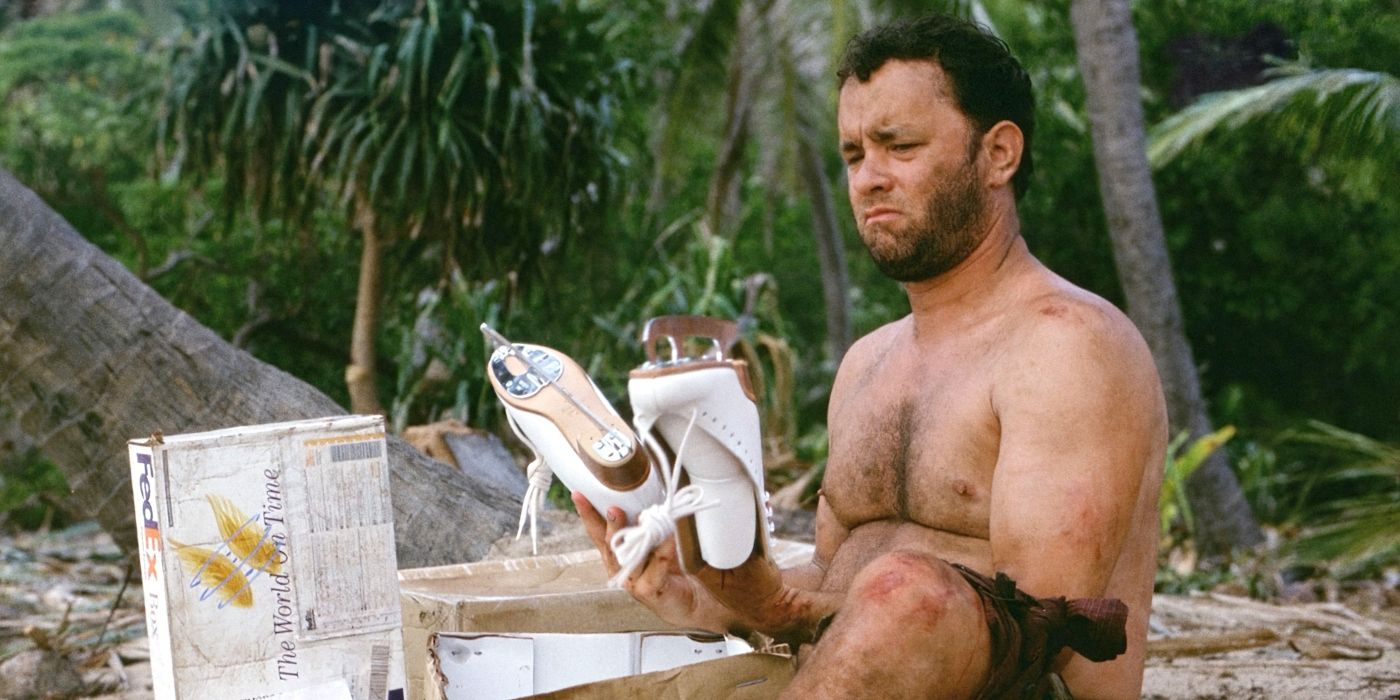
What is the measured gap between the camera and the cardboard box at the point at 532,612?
6.89ft

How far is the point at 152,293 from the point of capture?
11.1 feet

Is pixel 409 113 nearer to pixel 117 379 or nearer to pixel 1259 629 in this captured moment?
pixel 117 379

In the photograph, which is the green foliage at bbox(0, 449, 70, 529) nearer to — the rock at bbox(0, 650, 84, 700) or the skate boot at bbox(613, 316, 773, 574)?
the rock at bbox(0, 650, 84, 700)

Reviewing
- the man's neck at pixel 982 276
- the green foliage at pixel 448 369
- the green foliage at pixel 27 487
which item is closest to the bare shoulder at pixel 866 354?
the man's neck at pixel 982 276

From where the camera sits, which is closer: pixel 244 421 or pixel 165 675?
pixel 165 675

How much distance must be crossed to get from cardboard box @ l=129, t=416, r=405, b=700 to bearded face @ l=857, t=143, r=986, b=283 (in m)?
0.85

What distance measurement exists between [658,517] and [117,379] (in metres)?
1.94

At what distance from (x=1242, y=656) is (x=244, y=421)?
282cm

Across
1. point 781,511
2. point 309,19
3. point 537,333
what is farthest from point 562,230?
point 781,511

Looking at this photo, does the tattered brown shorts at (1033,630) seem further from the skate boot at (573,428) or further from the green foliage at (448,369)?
the green foliage at (448,369)

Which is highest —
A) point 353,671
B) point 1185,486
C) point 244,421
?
point 244,421

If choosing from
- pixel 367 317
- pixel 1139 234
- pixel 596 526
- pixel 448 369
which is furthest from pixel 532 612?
pixel 1139 234

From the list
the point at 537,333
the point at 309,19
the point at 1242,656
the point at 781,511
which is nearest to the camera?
the point at 1242,656

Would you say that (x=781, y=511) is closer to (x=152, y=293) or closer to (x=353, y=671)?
(x=152, y=293)
